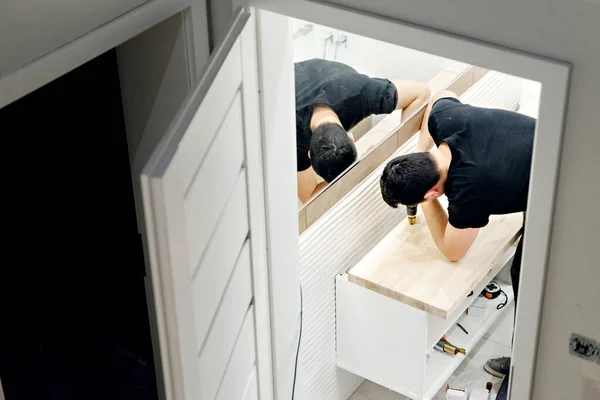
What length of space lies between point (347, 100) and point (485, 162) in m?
0.55

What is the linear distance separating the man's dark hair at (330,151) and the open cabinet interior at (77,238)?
633 millimetres

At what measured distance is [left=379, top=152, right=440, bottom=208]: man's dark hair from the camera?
8.54 ft

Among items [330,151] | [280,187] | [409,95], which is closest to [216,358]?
[280,187]

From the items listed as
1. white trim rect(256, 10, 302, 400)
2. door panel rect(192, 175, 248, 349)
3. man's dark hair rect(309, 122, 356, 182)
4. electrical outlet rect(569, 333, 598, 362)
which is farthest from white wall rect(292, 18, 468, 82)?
electrical outlet rect(569, 333, 598, 362)

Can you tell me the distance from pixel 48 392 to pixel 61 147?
2.28 feet

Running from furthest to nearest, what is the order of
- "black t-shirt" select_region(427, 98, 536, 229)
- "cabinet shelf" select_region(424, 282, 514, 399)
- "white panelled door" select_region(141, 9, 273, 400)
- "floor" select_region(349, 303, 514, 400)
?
1. "floor" select_region(349, 303, 514, 400)
2. "cabinet shelf" select_region(424, 282, 514, 399)
3. "black t-shirt" select_region(427, 98, 536, 229)
4. "white panelled door" select_region(141, 9, 273, 400)

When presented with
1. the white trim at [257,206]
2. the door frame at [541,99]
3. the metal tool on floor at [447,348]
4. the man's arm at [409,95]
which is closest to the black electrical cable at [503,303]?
the metal tool on floor at [447,348]

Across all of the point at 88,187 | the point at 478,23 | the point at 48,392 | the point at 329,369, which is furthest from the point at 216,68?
the point at 329,369

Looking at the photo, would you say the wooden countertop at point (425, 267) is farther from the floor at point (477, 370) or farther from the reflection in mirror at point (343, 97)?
the floor at point (477, 370)

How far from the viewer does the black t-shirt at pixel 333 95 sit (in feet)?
9.17

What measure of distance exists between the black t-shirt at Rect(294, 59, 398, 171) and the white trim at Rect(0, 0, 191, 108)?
114 centimetres

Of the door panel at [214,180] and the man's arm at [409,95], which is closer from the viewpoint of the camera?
the door panel at [214,180]

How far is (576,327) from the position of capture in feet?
5.00

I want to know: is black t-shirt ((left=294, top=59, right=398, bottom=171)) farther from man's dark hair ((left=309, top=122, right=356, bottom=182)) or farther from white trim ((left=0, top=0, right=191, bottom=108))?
white trim ((left=0, top=0, right=191, bottom=108))
